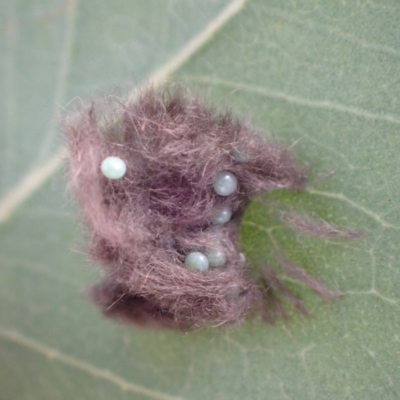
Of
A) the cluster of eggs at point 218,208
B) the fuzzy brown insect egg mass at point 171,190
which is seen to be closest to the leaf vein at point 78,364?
the fuzzy brown insect egg mass at point 171,190

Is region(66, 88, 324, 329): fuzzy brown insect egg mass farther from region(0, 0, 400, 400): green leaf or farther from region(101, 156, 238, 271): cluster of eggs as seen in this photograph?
region(0, 0, 400, 400): green leaf

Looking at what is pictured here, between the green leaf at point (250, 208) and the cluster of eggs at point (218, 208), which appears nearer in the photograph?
the cluster of eggs at point (218, 208)

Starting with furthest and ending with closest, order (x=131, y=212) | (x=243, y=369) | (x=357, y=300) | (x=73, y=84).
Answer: (x=73, y=84), (x=243, y=369), (x=357, y=300), (x=131, y=212)

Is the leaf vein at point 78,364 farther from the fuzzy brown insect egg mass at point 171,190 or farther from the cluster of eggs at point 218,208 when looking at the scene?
the cluster of eggs at point 218,208

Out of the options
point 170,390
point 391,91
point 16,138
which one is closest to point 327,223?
point 391,91

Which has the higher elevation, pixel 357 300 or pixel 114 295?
pixel 357 300

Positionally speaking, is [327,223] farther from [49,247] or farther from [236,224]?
[49,247]

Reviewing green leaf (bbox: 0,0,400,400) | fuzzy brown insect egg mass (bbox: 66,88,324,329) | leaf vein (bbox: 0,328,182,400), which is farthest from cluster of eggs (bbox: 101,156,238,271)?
leaf vein (bbox: 0,328,182,400)

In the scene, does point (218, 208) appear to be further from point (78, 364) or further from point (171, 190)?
point (78, 364)
